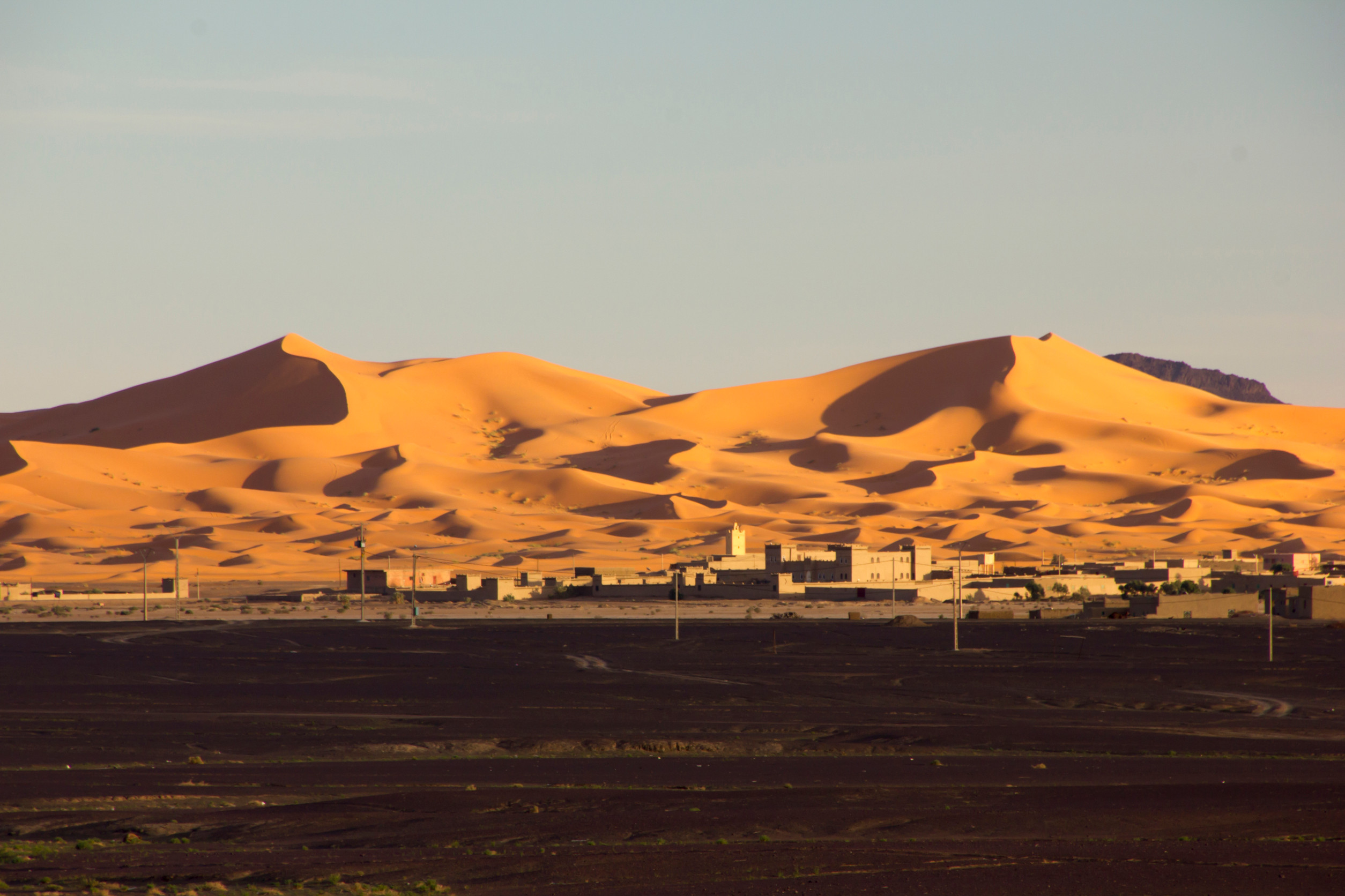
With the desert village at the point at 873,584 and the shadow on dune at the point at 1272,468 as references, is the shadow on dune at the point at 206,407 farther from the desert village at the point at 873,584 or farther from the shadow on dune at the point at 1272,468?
the shadow on dune at the point at 1272,468

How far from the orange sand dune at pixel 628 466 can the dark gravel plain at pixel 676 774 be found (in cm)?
6110

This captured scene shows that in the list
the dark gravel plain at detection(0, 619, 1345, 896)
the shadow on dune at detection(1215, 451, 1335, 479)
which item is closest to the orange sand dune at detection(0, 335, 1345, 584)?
the shadow on dune at detection(1215, 451, 1335, 479)

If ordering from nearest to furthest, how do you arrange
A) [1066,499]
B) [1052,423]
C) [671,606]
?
[671,606] < [1066,499] < [1052,423]

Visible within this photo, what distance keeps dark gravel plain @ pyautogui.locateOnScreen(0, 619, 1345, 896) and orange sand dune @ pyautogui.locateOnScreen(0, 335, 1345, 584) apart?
6110 cm

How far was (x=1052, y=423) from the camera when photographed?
16462 cm

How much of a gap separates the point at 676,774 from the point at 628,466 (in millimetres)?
127318

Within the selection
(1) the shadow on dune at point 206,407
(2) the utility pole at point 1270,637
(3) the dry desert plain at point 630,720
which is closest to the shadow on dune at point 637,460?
(3) the dry desert plain at point 630,720

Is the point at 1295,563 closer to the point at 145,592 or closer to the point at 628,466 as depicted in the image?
the point at 145,592

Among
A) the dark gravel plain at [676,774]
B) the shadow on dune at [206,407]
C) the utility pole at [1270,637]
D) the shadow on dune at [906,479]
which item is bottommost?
the dark gravel plain at [676,774]

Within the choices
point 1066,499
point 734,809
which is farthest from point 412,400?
point 734,809

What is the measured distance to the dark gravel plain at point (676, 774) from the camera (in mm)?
15047

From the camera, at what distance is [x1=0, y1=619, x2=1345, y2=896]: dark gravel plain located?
592 inches

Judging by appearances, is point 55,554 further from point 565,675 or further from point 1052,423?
point 1052,423

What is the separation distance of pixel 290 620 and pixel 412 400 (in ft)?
356
